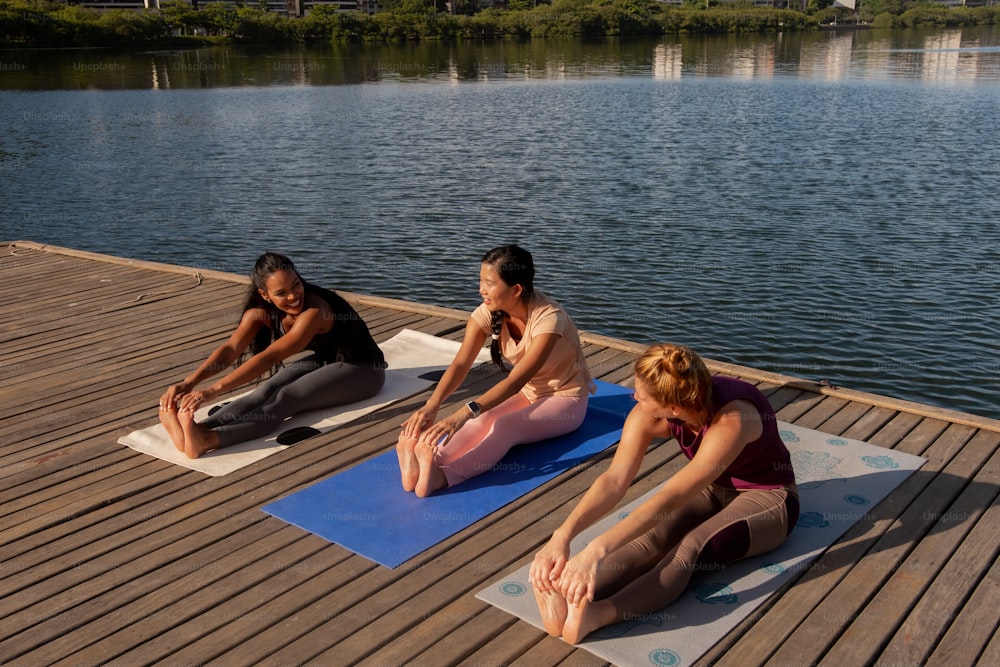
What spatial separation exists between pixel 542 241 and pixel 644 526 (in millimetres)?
11381

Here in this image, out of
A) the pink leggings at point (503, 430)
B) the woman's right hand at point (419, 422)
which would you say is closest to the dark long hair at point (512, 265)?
the pink leggings at point (503, 430)

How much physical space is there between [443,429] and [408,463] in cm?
27

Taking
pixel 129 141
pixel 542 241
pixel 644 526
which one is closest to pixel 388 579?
pixel 644 526

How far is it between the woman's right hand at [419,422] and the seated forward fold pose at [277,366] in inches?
45.9

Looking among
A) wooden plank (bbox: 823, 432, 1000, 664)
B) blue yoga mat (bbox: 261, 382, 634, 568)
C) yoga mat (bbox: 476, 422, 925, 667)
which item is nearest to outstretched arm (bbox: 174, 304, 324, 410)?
blue yoga mat (bbox: 261, 382, 634, 568)

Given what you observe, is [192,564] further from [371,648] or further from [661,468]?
[661,468]

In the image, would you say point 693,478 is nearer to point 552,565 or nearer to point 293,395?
point 552,565

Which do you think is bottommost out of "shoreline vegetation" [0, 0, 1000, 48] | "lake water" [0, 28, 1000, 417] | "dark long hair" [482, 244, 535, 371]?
"lake water" [0, 28, 1000, 417]

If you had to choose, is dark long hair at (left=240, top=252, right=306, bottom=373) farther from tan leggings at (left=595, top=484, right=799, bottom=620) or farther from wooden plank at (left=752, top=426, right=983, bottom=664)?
wooden plank at (left=752, top=426, right=983, bottom=664)

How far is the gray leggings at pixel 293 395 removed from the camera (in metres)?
5.54

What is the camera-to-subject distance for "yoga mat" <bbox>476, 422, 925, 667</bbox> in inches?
141

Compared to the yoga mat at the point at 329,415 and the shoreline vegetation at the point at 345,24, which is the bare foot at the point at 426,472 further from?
the shoreline vegetation at the point at 345,24

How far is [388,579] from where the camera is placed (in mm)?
4125

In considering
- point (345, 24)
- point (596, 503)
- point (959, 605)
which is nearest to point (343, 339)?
point (596, 503)
